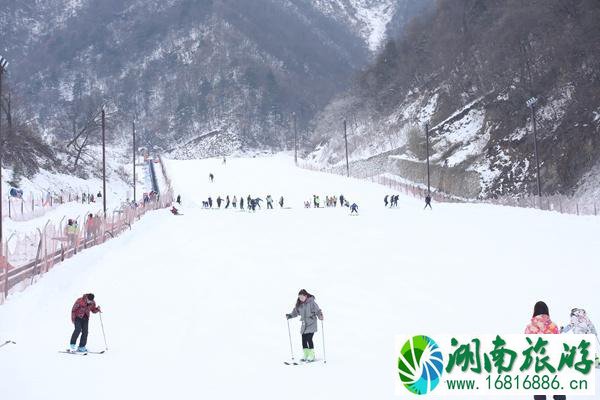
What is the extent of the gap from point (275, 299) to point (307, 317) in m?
5.32

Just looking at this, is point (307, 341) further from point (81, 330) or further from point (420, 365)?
point (81, 330)

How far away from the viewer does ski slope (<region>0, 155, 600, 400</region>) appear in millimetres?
9297

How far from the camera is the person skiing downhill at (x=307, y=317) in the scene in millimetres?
9914

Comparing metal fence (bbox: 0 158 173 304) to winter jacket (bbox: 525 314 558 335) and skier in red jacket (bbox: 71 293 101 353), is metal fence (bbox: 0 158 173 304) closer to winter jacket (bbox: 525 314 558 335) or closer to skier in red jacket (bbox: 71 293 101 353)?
skier in red jacket (bbox: 71 293 101 353)

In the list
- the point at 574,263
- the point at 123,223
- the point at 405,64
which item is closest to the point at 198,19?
the point at 405,64

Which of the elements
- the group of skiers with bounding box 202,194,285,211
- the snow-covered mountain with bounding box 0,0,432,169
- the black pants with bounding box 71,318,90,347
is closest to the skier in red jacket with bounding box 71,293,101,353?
the black pants with bounding box 71,318,90,347

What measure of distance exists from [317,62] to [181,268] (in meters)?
166

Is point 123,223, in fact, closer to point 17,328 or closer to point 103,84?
point 17,328

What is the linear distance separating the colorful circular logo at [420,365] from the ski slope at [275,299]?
1.55ft

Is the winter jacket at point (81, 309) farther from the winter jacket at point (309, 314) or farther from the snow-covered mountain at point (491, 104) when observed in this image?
the snow-covered mountain at point (491, 104)

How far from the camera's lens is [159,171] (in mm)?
76750

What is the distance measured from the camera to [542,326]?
7539 millimetres

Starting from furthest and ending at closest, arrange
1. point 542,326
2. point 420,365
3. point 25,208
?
1. point 25,208
2. point 420,365
3. point 542,326

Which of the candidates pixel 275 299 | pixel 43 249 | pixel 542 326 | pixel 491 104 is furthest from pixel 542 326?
pixel 491 104
